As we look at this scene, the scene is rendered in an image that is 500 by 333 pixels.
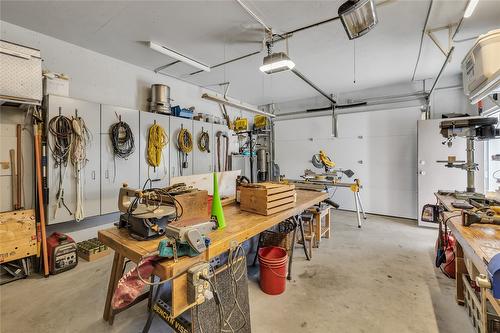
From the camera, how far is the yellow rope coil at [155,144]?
3992mm

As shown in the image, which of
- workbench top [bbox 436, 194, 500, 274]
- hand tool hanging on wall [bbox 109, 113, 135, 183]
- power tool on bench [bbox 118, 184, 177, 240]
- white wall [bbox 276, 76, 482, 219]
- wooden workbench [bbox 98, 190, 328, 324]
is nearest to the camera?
wooden workbench [bbox 98, 190, 328, 324]

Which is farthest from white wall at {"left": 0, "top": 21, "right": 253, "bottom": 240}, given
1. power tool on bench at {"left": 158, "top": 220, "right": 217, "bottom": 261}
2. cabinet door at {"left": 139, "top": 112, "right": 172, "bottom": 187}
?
power tool on bench at {"left": 158, "top": 220, "right": 217, "bottom": 261}

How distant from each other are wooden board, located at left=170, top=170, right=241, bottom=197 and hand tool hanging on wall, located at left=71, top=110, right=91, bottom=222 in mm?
2097

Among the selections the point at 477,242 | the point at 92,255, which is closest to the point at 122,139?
the point at 92,255

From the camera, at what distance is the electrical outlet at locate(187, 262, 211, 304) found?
1057 millimetres

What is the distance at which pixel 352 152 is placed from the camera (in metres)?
5.71

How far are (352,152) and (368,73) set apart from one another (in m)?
1.95

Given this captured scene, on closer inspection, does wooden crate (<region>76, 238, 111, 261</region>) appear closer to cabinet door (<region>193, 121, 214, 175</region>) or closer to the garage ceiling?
cabinet door (<region>193, 121, 214, 175</region>)

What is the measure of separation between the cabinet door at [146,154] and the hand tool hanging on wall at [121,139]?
0.71ft

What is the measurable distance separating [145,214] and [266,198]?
3.32 ft

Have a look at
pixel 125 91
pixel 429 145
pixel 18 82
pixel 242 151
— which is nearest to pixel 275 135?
pixel 242 151

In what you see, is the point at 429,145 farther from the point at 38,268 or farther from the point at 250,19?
the point at 38,268

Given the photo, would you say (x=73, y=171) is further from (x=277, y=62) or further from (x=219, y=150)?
(x=277, y=62)

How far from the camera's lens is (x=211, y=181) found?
2.20m
